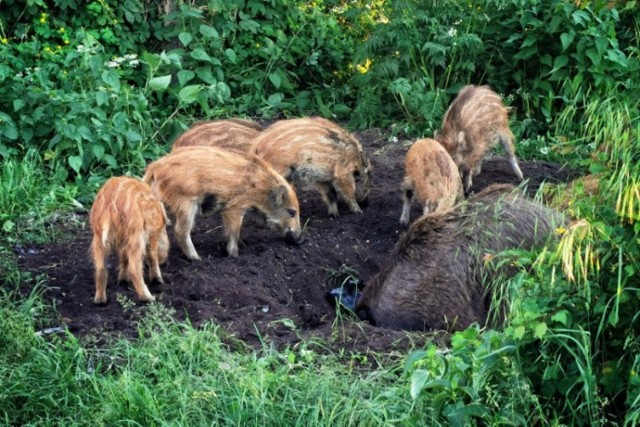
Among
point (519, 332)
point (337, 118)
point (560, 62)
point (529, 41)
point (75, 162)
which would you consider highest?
point (519, 332)

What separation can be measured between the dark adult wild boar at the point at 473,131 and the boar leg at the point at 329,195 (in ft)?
3.34

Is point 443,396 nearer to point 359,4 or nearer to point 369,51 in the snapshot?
point 369,51

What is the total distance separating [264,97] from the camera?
11.9m

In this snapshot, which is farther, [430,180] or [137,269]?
[430,180]

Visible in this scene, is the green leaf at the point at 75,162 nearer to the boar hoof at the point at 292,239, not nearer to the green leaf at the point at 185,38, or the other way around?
the boar hoof at the point at 292,239

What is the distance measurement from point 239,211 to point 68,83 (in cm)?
230

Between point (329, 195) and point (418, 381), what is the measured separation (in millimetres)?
Answer: 4149

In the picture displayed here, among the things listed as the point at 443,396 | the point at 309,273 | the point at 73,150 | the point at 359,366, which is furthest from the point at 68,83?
the point at 443,396

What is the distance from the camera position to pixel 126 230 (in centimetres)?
755

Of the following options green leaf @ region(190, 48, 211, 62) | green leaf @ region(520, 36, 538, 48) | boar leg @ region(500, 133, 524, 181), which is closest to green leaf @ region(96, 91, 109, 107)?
Answer: green leaf @ region(190, 48, 211, 62)

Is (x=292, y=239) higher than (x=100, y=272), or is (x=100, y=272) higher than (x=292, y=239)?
(x=100, y=272)

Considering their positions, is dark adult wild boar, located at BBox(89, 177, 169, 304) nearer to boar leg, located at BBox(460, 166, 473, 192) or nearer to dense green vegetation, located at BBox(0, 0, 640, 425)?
dense green vegetation, located at BBox(0, 0, 640, 425)

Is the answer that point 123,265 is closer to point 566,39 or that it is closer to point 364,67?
point 566,39

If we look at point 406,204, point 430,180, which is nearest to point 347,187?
point 406,204
